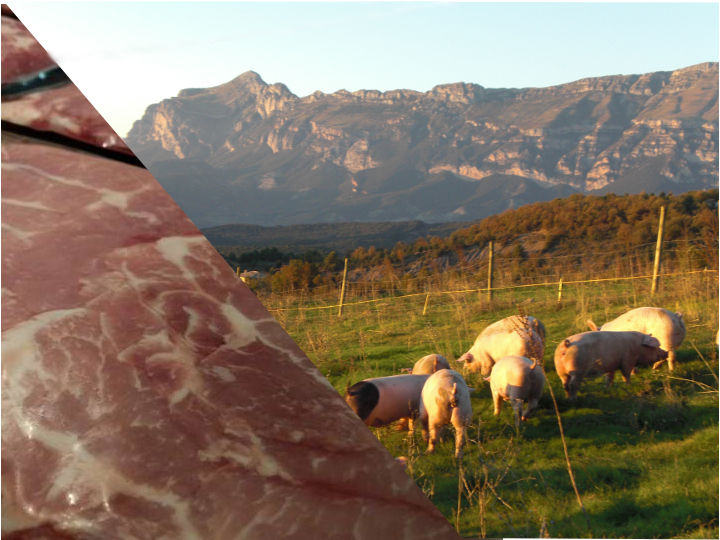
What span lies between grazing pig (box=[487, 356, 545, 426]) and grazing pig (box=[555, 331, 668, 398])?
618 millimetres

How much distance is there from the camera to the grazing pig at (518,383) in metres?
6.09

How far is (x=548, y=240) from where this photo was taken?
30.3 m

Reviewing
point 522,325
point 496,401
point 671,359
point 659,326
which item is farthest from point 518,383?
point 659,326

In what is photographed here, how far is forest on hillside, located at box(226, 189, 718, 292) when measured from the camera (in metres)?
22.8

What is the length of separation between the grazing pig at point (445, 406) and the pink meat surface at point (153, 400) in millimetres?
4097

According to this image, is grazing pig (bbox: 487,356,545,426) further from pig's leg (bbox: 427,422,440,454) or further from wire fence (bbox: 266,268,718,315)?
wire fence (bbox: 266,268,718,315)

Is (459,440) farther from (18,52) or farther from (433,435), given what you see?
(18,52)


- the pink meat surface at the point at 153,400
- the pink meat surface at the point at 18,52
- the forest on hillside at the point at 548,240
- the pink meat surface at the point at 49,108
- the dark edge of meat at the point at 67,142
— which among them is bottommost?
the forest on hillside at the point at 548,240

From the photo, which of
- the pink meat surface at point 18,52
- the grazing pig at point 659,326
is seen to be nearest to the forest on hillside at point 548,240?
the grazing pig at point 659,326

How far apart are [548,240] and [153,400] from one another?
100 feet

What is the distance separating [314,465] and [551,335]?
8463mm

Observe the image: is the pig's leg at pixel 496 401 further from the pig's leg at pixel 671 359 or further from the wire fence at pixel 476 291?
the wire fence at pixel 476 291

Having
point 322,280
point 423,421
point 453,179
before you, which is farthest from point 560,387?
point 453,179

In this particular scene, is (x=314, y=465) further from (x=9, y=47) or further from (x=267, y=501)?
(x=9, y=47)
